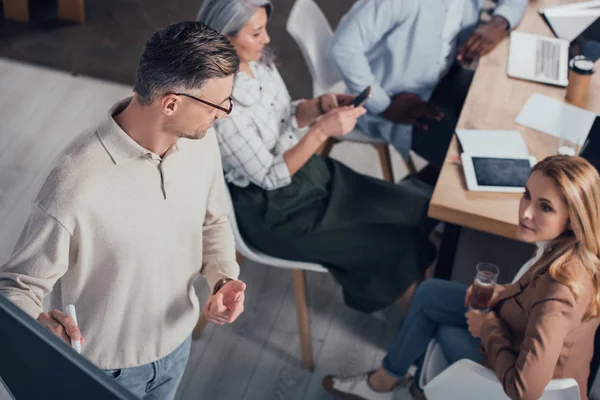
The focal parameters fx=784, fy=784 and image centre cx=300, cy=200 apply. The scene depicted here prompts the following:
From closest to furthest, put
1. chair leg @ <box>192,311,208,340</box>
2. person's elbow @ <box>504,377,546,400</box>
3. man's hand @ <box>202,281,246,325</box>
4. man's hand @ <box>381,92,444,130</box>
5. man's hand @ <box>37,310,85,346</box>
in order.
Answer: man's hand @ <box>37,310,85,346</box> < man's hand @ <box>202,281,246,325</box> < person's elbow @ <box>504,377,546,400</box> < chair leg @ <box>192,311,208,340</box> < man's hand @ <box>381,92,444,130</box>

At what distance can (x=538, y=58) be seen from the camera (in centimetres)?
291

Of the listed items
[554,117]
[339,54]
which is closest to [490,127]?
[554,117]

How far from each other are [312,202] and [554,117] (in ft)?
2.81

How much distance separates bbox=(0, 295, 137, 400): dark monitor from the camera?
73 centimetres

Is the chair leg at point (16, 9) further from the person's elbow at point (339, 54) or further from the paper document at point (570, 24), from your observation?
the paper document at point (570, 24)

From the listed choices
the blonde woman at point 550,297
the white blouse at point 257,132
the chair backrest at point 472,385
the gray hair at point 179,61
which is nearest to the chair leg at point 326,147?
the white blouse at point 257,132

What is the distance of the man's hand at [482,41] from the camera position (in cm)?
297

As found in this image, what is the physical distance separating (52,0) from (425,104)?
254cm

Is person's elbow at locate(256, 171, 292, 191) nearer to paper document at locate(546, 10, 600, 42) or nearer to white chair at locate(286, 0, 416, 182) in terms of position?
white chair at locate(286, 0, 416, 182)

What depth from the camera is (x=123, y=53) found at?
13.7 ft

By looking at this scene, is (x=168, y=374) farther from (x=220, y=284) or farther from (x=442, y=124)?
(x=442, y=124)

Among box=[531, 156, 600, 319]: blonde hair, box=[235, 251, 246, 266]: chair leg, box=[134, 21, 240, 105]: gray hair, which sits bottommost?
box=[235, 251, 246, 266]: chair leg

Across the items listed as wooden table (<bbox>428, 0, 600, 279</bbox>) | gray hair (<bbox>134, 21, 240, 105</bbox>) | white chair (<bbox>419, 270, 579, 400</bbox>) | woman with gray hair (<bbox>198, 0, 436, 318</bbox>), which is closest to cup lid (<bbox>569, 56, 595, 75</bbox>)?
wooden table (<bbox>428, 0, 600, 279</bbox>)

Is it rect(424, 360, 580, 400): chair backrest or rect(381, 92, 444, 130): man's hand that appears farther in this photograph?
rect(381, 92, 444, 130): man's hand
